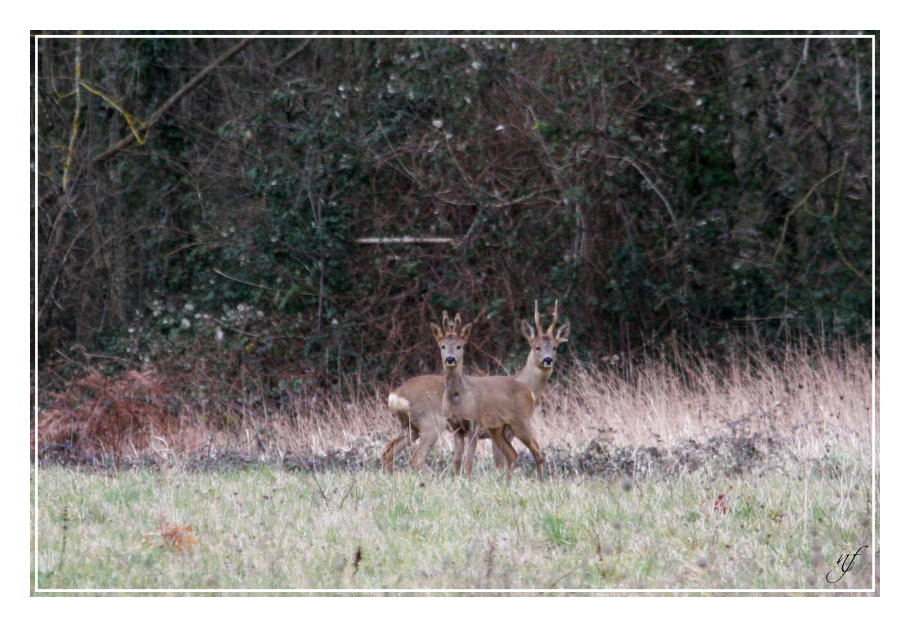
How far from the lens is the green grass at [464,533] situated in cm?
545

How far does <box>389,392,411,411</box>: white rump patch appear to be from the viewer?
9.35 metres

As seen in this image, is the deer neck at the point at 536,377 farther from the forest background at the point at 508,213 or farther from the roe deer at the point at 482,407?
the forest background at the point at 508,213

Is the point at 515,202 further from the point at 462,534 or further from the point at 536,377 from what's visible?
the point at 462,534

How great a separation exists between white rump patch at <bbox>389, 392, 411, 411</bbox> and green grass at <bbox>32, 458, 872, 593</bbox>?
1600 millimetres

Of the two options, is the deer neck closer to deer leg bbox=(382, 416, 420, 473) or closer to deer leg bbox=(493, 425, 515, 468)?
deer leg bbox=(493, 425, 515, 468)

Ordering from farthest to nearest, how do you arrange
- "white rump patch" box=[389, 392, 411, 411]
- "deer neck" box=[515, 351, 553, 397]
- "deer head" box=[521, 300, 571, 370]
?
"deer neck" box=[515, 351, 553, 397], "deer head" box=[521, 300, 571, 370], "white rump patch" box=[389, 392, 411, 411]

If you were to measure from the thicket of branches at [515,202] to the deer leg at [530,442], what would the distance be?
5.14 metres

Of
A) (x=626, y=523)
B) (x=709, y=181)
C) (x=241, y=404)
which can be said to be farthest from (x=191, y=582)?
(x=709, y=181)

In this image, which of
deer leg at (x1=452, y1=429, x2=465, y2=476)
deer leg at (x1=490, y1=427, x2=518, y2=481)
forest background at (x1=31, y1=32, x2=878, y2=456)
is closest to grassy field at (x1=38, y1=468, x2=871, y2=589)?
deer leg at (x1=490, y1=427, x2=518, y2=481)

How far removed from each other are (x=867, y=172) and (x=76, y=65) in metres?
9.67

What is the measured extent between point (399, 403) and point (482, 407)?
2.64 feet

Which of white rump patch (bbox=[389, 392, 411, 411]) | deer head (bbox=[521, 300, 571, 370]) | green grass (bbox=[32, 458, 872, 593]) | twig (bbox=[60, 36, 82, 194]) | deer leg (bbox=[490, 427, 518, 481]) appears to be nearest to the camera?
green grass (bbox=[32, 458, 872, 593])

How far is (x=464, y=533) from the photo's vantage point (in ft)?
20.1

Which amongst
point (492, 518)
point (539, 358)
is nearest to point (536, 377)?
point (539, 358)
